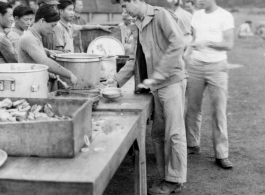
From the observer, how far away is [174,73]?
3957 mm

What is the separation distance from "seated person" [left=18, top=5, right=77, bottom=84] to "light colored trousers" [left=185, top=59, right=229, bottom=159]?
64.7 inches

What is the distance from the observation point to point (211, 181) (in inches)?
181

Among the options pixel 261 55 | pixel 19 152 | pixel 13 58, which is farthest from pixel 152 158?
A: pixel 261 55

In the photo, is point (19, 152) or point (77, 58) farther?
point (77, 58)

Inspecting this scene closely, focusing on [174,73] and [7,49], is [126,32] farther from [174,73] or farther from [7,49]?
[174,73]

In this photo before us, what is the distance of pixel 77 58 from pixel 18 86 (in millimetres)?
912

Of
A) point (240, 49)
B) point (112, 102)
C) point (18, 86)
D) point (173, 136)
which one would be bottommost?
point (240, 49)

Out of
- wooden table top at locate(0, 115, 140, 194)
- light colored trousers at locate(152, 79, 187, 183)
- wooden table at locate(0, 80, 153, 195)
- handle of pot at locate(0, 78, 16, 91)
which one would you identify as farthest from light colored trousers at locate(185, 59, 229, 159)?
handle of pot at locate(0, 78, 16, 91)

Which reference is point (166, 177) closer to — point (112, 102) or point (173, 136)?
point (173, 136)

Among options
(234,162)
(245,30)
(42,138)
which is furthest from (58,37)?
(245,30)

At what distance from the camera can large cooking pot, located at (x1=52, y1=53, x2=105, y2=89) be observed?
13.4ft

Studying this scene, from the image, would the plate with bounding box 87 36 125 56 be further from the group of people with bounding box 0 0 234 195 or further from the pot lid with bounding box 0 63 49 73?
the pot lid with bounding box 0 63 49 73

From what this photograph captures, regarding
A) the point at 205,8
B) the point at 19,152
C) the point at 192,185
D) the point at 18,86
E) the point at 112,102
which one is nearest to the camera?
the point at 19,152

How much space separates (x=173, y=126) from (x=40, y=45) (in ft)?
4.96
